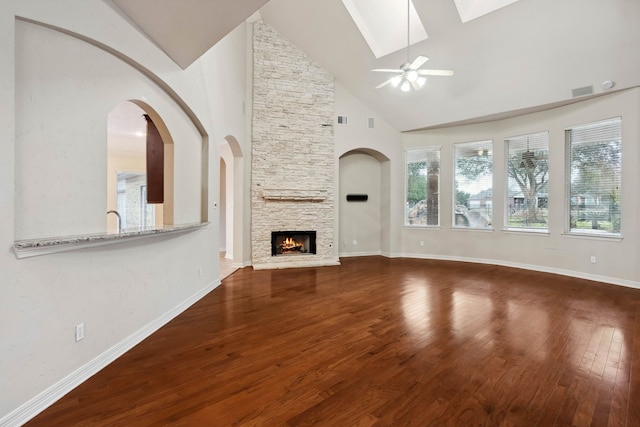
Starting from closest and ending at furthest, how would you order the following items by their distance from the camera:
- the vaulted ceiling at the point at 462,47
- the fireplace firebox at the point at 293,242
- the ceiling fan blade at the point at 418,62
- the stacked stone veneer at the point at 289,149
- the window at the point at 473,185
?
the vaulted ceiling at the point at 462,47 < the ceiling fan blade at the point at 418,62 < the stacked stone veneer at the point at 289,149 < the fireplace firebox at the point at 293,242 < the window at the point at 473,185

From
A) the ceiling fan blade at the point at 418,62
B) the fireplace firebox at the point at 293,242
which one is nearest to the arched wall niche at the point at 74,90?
the ceiling fan blade at the point at 418,62

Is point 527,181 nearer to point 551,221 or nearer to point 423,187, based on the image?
point 551,221

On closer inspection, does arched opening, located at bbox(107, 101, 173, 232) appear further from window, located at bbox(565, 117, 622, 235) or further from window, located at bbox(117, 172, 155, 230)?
window, located at bbox(565, 117, 622, 235)

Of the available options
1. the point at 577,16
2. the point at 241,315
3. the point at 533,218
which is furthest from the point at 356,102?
the point at 241,315

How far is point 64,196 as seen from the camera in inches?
79.7

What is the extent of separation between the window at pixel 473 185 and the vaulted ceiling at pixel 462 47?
73 centimetres

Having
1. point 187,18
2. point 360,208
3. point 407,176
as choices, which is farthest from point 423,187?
point 187,18

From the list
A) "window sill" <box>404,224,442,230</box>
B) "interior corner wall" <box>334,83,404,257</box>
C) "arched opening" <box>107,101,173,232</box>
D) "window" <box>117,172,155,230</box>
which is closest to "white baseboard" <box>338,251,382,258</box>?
"interior corner wall" <box>334,83,404,257</box>

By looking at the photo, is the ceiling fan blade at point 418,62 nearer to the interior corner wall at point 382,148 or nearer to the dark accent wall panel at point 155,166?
the interior corner wall at point 382,148

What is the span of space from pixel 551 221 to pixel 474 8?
13.2 ft

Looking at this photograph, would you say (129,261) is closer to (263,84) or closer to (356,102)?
(263,84)

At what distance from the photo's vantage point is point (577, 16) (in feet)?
13.1

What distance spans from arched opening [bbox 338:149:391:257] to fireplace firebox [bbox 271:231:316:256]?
1.05 meters

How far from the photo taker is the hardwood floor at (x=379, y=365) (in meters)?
1.80
